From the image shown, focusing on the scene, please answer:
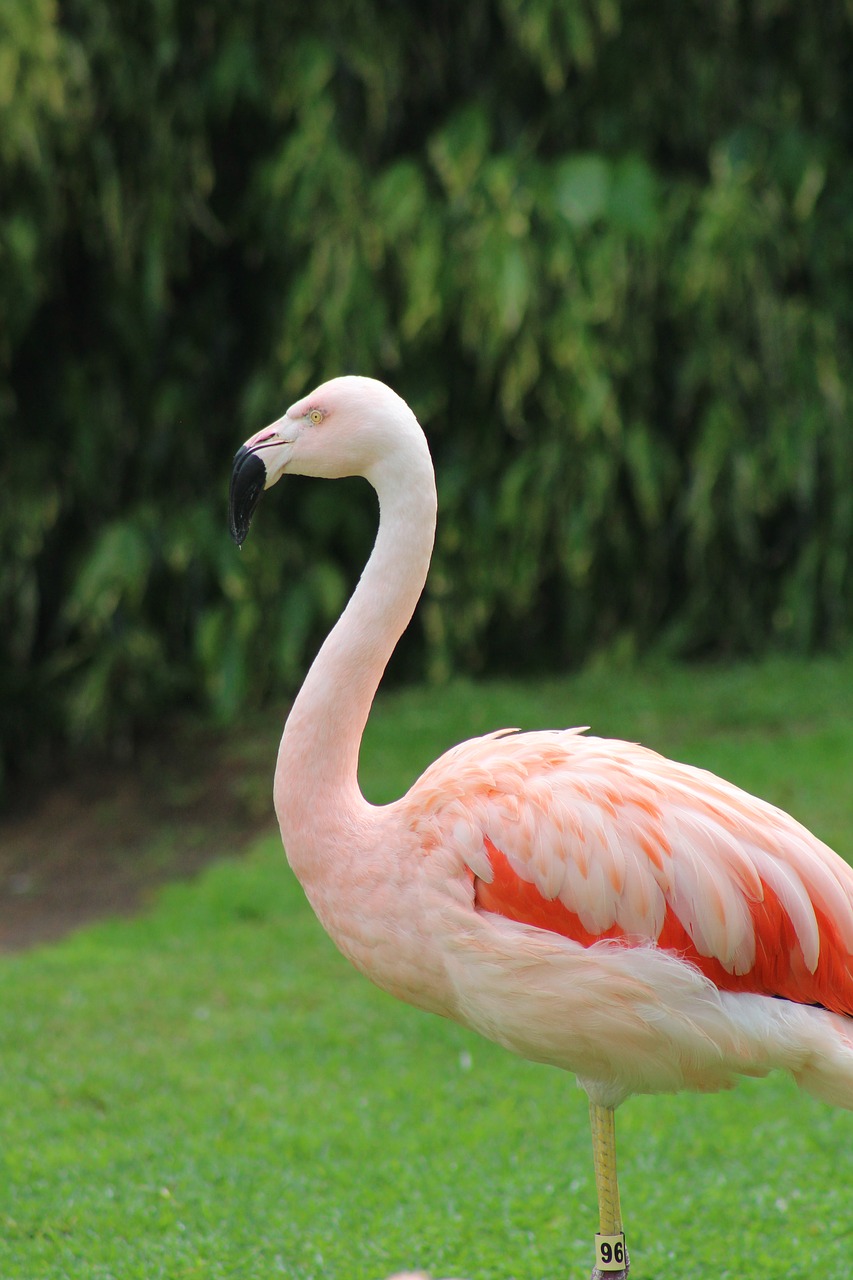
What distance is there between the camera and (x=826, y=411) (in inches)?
281

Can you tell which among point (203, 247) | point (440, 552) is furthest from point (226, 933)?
point (203, 247)

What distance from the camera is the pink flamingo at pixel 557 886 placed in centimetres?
254

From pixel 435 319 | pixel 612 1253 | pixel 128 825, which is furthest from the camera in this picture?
pixel 435 319

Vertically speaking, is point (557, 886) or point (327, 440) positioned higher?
point (327, 440)

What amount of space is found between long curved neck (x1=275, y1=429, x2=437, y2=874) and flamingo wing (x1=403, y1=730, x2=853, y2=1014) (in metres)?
0.15

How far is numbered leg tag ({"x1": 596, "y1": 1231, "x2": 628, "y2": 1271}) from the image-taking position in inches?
105

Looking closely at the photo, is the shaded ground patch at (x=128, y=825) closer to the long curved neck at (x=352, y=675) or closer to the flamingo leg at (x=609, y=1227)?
the long curved neck at (x=352, y=675)

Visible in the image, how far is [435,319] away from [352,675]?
4.36 meters

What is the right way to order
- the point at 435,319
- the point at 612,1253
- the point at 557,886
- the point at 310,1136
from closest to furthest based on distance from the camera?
the point at 557,886
the point at 612,1253
the point at 310,1136
the point at 435,319

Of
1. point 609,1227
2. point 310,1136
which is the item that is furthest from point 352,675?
point 310,1136

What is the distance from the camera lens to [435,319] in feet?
22.4

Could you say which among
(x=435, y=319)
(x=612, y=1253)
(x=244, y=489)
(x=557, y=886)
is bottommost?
(x=612, y=1253)

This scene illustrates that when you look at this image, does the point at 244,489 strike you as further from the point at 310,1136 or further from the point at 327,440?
the point at 310,1136

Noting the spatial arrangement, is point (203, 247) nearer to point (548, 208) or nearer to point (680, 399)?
point (548, 208)
